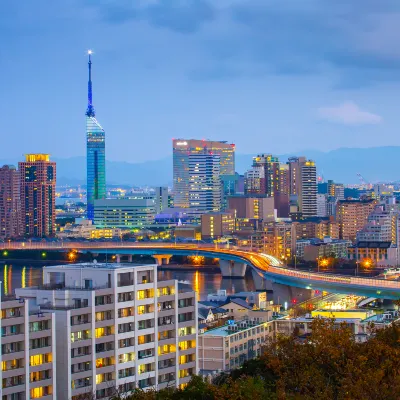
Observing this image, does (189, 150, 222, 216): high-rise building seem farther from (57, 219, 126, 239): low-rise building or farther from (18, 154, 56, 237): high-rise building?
(18, 154, 56, 237): high-rise building

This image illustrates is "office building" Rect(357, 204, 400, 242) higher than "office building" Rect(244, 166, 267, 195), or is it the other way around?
A: "office building" Rect(244, 166, 267, 195)

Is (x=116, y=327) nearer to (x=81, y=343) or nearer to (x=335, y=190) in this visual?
(x=81, y=343)

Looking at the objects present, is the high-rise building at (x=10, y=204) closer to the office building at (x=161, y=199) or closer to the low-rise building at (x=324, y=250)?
the office building at (x=161, y=199)

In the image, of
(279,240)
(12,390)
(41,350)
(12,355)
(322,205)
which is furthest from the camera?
(322,205)

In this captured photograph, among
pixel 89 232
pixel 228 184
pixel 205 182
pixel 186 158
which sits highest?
pixel 186 158

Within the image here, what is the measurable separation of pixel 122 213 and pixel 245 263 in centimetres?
3235

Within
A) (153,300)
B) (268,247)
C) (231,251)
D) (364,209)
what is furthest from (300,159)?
(153,300)

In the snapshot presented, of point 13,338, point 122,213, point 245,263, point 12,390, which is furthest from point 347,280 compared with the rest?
point 122,213

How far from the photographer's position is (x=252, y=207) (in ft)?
202

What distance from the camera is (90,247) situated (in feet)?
149

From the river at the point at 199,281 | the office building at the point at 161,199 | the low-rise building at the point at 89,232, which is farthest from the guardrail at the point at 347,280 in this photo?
the office building at the point at 161,199

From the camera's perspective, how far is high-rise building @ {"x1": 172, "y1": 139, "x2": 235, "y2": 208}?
82.1 meters

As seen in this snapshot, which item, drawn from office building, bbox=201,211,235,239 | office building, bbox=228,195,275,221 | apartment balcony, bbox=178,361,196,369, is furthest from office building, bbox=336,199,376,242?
apartment balcony, bbox=178,361,196,369

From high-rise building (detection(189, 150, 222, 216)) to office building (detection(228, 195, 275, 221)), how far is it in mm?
15066
